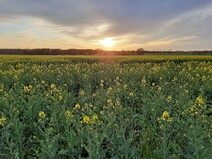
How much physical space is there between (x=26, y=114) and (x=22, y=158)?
1.44 meters

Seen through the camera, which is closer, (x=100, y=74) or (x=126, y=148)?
(x=126, y=148)

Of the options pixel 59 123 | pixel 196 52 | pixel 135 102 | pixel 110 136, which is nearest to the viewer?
pixel 110 136

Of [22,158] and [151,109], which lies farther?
[151,109]

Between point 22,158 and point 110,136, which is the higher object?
point 110,136

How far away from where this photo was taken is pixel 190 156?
13.2 feet

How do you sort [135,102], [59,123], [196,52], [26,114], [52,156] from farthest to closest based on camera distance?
[196,52]
[135,102]
[26,114]
[59,123]
[52,156]

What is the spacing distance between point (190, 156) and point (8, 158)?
9.04 feet

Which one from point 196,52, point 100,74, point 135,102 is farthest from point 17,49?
point 135,102

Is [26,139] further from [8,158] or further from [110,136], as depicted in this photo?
[110,136]

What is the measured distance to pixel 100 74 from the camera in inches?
480

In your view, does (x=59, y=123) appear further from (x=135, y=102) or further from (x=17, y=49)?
(x=17, y=49)

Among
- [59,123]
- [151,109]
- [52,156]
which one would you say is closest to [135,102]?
[151,109]

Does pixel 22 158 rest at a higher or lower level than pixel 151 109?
lower

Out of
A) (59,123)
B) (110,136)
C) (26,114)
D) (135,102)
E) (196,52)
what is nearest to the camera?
(110,136)
